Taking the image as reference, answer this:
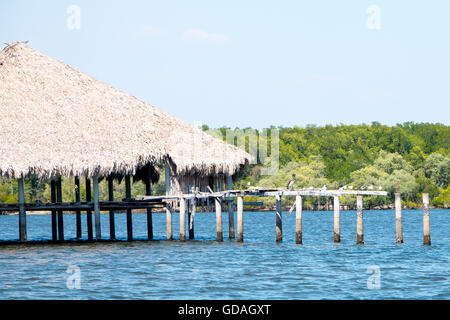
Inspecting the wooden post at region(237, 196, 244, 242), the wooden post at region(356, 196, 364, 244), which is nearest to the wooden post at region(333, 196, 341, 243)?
the wooden post at region(356, 196, 364, 244)

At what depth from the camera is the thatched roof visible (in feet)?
104

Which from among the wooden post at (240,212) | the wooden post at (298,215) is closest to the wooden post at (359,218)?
the wooden post at (298,215)

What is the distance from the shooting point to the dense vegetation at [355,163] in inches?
4205

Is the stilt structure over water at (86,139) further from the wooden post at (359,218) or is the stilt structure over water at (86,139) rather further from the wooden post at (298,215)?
the wooden post at (359,218)

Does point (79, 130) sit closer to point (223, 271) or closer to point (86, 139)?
point (86, 139)

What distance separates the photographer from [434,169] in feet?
375

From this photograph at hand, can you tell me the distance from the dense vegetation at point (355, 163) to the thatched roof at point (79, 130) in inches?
2381

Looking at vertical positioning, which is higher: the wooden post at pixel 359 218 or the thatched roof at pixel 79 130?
the thatched roof at pixel 79 130

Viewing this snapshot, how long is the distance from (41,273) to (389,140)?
375 ft

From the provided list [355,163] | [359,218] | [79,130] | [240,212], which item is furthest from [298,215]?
[355,163]

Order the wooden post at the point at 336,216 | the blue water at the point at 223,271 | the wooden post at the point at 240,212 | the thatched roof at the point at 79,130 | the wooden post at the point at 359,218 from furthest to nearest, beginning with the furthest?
the thatched roof at the point at 79,130 → the wooden post at the point at 240,212 → the wooden post at the point at 336,216 → the wooden post at the point at 359,218 → the blue water at the point at 223,271

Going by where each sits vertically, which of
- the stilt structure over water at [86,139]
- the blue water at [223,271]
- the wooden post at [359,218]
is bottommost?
the blue water at [223,271]

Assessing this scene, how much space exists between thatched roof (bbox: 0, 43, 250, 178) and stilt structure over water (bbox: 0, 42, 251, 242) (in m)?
0.04

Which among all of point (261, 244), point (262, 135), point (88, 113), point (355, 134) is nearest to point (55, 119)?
point (88, 113)
